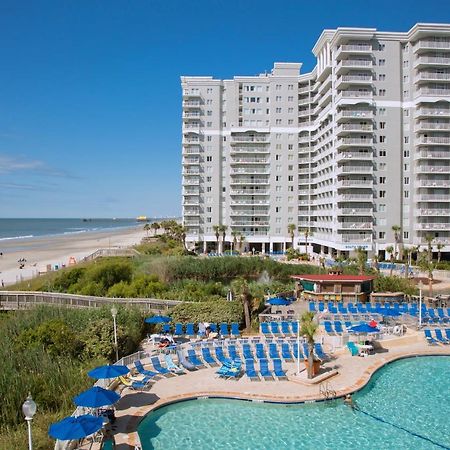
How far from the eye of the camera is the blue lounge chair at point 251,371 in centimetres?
1789

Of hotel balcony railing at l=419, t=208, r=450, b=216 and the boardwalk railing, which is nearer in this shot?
the boardwalk railing

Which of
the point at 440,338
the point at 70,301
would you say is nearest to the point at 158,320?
the point at 70,301

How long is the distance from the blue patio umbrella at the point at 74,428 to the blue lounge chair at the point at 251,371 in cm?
796

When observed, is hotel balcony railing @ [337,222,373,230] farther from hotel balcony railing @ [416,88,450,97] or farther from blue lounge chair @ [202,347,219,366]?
blue lounge chair @ [202,347,219,366]

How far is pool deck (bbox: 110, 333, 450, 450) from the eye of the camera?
14586 mm

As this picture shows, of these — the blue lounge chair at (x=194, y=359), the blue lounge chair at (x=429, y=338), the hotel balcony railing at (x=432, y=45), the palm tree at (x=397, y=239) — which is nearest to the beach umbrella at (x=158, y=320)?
the blue lounge chair at (x=194, y=359)

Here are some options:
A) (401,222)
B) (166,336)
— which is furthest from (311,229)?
(166,336)

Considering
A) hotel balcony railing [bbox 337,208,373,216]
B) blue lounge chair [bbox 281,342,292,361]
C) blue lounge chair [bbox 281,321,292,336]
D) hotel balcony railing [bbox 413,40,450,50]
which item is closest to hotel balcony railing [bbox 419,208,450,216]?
hotel balcony railing [bbox 337,208,373,216]

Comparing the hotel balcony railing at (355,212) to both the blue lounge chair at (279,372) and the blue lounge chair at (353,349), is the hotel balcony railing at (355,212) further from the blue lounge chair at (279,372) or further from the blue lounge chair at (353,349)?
the blue lounge chair at (279,372)

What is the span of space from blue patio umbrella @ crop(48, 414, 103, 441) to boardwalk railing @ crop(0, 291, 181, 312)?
16.6 meters

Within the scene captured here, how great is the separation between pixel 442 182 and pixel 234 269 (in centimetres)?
3388

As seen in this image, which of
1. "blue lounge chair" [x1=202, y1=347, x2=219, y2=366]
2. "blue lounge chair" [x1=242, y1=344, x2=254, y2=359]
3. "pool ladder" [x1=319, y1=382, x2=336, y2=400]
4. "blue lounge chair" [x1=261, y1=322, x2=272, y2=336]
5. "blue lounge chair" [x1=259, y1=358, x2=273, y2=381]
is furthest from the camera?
"blue lounge chair" [x1=261, y1=322, x2=272, y2=336]

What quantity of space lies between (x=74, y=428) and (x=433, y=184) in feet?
196

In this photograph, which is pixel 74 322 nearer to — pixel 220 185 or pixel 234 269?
pixel 234 269
